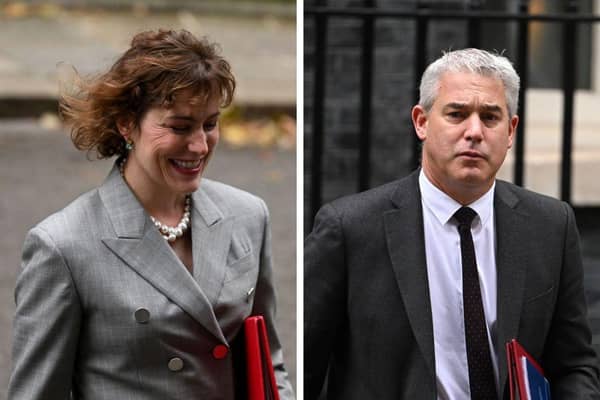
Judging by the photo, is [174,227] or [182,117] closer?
[182,117]

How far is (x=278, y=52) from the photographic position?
1373 centimetres

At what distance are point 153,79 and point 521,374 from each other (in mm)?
919

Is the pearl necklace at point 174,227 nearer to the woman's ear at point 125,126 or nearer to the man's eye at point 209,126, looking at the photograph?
the woman's ear at point 125,126

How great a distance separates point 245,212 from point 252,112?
874 cm

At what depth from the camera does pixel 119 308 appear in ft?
8.79

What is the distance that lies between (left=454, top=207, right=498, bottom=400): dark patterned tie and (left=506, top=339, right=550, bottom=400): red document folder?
0.07 meters

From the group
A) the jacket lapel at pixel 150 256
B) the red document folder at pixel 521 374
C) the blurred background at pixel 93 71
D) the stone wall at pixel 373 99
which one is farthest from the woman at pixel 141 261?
the blurred background at pixel 93 71

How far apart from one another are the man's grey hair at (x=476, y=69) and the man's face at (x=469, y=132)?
0.04ft

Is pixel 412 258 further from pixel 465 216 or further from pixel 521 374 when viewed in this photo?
pixel 521 374

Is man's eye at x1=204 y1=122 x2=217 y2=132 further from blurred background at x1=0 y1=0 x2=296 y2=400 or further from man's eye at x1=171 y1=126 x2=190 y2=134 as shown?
blurred background at x1=0 y1=0 x2=296 y2=400

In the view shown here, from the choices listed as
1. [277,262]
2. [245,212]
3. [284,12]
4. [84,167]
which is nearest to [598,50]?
[277,262]

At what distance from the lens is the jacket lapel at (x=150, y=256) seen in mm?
2727

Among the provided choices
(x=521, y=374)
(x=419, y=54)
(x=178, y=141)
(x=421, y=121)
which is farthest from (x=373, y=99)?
(x=521, y=374)

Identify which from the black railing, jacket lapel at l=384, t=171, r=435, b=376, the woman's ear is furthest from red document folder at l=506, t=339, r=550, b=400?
the black railing
